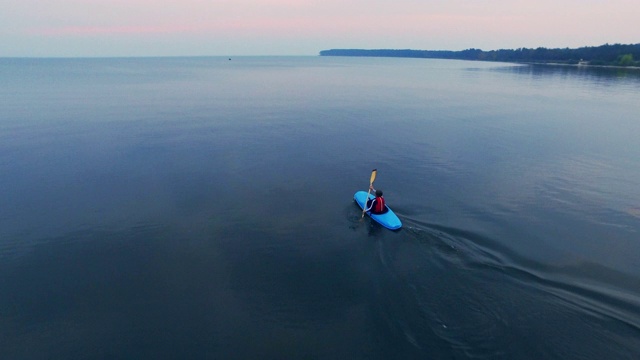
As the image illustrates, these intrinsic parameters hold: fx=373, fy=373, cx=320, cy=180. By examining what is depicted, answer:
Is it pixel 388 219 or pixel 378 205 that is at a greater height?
pixel 378 205

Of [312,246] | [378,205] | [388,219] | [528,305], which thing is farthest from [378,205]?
[528,305]

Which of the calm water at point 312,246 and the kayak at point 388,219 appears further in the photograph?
the kayak at point 388,219

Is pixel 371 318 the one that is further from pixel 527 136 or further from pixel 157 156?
pixel 527 136

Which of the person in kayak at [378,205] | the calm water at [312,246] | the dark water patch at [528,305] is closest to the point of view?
the dark water patch at [528,305]

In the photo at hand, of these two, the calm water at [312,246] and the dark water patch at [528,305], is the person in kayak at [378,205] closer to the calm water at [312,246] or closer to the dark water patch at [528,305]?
the calm water at [312,246]

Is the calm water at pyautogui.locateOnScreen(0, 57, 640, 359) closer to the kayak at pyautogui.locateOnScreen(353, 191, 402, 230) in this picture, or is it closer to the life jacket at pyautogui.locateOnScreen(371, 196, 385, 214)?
the kayak at pyautogui.locateOnScreen(353, 191, 402, 230)

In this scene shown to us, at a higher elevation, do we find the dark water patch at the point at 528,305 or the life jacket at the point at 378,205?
the life jacket at the point at 378,205

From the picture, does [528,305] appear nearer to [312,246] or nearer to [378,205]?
[378,205]

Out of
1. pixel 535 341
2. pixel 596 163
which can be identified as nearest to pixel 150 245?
pixel 535 341

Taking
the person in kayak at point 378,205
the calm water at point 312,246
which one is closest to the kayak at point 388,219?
the person in kayak at point 378,205
